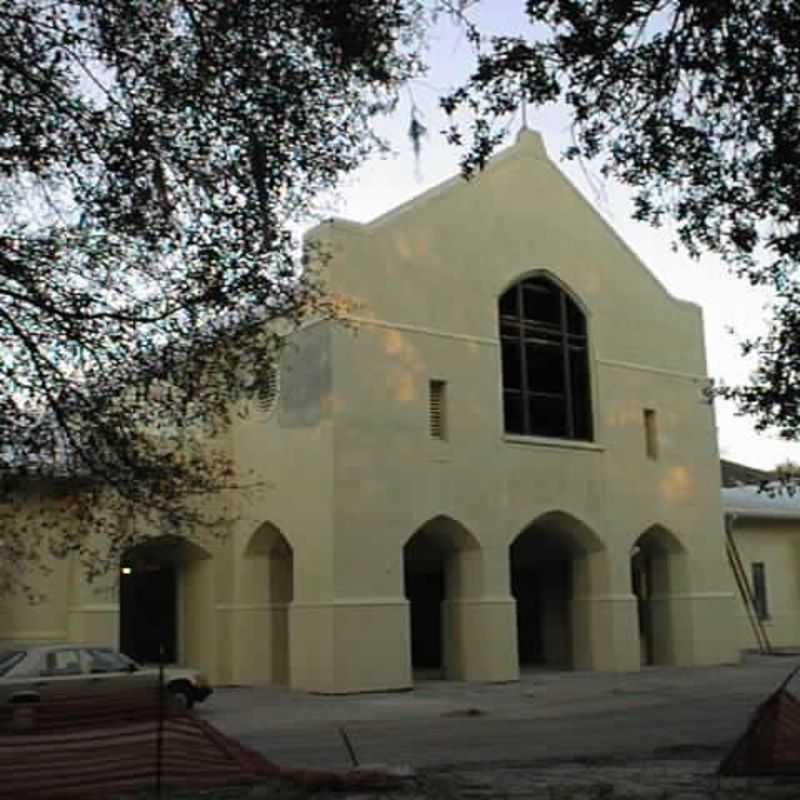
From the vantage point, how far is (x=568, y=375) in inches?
1227

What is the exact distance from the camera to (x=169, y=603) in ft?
98.2

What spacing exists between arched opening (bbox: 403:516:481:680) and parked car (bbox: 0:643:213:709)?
862 centimetres

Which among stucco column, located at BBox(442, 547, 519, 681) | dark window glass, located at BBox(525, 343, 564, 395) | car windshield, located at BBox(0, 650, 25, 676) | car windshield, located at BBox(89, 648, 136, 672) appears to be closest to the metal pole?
car windshield, located at BBox(0, 650, 25, 676)

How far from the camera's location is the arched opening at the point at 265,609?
29.0 metres

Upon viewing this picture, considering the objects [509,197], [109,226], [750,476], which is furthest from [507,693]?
[750,476]

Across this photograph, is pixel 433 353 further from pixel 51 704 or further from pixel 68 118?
pixel 68 118

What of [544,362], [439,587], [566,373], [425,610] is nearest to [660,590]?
[439,587]

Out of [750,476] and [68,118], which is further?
[750,476]

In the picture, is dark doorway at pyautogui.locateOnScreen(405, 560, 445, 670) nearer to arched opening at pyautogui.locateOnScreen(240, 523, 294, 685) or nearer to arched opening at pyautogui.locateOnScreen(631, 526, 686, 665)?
arched opening at pyautogui.locateOnScreen(240, 523, 294, 685)

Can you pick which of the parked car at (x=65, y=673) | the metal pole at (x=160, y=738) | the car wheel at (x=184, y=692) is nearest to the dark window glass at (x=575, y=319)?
the car wheel at (x=184, y=692)

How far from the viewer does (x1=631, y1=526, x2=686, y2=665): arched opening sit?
108 ft

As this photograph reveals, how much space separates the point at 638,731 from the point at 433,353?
1201 centimetres

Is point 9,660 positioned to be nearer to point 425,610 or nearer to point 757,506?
point 425,610

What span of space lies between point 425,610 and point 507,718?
13.2 metres
